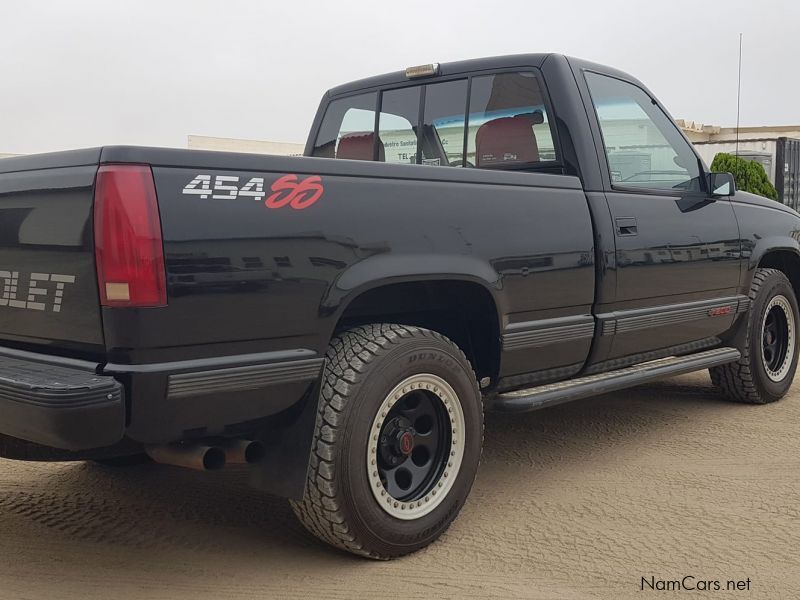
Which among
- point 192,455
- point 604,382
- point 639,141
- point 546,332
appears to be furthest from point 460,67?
point 192,455

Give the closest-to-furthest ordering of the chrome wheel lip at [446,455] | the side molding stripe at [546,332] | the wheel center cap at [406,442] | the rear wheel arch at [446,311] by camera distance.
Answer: the chrome wheel lip at [446,455], the wheel center cap at [406,442], the rear wheel arch at [446,311], the side molding stripe at [546,332]

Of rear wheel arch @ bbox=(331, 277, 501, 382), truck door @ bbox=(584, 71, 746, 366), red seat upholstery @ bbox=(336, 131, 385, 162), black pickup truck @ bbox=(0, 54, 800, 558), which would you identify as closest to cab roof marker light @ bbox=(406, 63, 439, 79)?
black pickup truck @ bbox=(0, 54, 800, 558)

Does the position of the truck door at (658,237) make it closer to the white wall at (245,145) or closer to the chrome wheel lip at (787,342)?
the chrome wheel lip at (787,342)

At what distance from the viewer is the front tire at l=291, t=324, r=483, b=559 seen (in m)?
2.85

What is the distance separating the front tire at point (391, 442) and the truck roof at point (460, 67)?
65.1 inches

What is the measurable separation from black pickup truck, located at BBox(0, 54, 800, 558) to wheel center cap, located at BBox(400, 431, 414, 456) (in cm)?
1

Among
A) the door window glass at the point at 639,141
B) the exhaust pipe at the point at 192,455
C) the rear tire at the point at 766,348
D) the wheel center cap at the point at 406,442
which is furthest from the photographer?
the rear tire at the point at 766,348

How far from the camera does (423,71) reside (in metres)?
4.51

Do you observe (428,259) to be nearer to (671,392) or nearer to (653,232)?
(653,232)

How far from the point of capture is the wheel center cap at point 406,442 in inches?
122

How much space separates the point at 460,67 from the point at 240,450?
8.07ft

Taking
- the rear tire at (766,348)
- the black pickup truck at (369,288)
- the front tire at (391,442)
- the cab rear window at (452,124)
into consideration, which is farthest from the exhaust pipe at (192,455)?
the rear tire at (766,348)

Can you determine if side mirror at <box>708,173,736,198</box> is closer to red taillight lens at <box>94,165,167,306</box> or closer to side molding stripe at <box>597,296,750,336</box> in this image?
side molding stripe at <box>597,296,750,336</box>

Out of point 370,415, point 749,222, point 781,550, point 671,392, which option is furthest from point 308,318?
point 671,392
